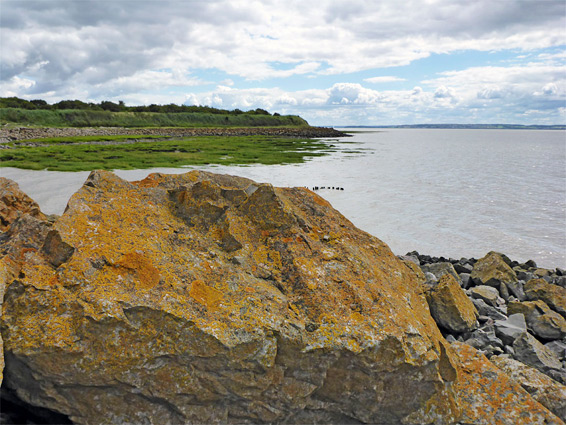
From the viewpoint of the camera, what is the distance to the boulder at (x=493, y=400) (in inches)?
206

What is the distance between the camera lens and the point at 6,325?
4566 millimetres

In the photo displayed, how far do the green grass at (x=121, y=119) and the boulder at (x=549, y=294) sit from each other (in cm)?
11618

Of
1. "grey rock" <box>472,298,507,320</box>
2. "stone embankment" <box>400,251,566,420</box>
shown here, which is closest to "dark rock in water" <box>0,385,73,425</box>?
"stone embankment" <box>400,251,566,420</box>

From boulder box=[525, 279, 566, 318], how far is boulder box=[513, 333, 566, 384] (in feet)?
8.64

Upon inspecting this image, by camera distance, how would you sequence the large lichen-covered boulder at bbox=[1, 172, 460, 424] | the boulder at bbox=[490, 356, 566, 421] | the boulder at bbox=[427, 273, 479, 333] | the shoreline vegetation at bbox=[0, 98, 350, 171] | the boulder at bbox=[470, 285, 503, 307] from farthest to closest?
the shoreline vegetation at bbox=[0, 98, 350, 171]
the boulder at bbox=[470, 285, 503, 307]
the boulder at bbox=[427, 273, 479, 333]
the boulder at bbox=[490, 356, 566, 421]
the large lichen-covered boulder at bbox=[1, 172, 460, 424]

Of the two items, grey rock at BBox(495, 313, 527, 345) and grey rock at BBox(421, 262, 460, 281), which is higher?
grey rock at BBox(421, 262, 460, 281)

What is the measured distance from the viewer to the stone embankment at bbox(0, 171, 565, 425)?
15.0 feet

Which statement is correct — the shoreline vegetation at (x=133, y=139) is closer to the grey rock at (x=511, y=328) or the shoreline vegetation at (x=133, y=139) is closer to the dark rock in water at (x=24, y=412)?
the dark rock in water at (x=24, y=412)

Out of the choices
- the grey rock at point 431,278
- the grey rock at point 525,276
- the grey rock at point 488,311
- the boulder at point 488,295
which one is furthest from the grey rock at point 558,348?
the grey rock at point 525,276

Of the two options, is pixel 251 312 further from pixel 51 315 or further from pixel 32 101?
pixel 32 101

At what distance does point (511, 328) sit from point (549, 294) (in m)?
2.82

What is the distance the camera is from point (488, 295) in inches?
388

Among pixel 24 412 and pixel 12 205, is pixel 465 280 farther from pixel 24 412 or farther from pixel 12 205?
pixel 12 205

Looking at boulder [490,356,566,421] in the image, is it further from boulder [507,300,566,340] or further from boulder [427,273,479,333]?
boulder [507,300,566,340]
